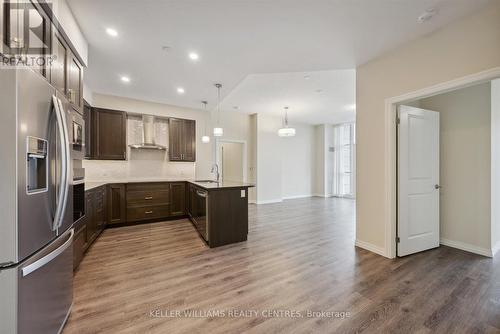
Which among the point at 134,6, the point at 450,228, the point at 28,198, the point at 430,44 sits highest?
the point at 134,6

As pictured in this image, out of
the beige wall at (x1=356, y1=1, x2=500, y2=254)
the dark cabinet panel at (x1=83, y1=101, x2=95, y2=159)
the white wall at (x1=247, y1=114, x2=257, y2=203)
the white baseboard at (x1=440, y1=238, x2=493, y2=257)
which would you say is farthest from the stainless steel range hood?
the white baseboard at (x1=440, y1=238, x2=493, y2=257)

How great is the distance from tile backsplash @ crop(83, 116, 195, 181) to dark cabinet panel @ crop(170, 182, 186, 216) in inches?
28.0

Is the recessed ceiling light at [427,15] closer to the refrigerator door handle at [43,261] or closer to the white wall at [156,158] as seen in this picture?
the refrigerator door handle at [43,261]

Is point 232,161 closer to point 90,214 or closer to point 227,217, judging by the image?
point 227,217

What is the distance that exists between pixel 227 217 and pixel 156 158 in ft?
9.83

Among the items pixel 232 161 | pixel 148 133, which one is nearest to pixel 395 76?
pixel 148 133

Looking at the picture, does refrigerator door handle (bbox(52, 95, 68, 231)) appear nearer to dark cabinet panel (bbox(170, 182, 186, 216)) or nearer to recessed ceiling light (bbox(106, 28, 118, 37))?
recessed ceiling light (bbox(106, 28, 118, 37))

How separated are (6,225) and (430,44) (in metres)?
4.00

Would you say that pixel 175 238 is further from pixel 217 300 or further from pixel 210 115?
pixel 210 115

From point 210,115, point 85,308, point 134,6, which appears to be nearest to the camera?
point 85,308

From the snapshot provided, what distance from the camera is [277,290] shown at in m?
2.07

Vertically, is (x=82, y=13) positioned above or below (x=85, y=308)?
above

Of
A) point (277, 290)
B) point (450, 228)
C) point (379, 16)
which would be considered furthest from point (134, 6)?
point (450, 228)

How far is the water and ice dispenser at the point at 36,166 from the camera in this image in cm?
114
